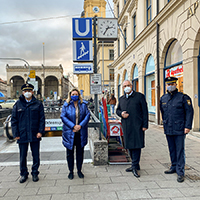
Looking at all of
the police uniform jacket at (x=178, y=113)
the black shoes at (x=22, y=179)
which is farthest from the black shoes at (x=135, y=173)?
the black shoes at (x=22, y=179)

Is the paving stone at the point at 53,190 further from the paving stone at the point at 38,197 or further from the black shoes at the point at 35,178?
the black shoes at the point at 35,178

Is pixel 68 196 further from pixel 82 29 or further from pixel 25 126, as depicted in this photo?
pixel 82 29

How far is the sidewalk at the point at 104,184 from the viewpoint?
3.21 m

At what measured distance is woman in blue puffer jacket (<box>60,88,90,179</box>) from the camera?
12.6ft

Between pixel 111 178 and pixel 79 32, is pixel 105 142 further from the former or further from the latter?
pixel 79 32

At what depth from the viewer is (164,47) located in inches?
412

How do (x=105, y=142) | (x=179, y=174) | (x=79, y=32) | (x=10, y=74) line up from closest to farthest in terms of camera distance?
(x=179, y=174) → (x=105, y=142) → (x=79, y=32) → (x=10, y=74)

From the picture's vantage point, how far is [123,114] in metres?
4.08

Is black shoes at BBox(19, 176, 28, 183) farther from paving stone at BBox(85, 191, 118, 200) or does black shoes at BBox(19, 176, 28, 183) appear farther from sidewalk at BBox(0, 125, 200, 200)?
paving stone at BBox(85, 191, 118, 200)

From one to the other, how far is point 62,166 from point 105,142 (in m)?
1.17

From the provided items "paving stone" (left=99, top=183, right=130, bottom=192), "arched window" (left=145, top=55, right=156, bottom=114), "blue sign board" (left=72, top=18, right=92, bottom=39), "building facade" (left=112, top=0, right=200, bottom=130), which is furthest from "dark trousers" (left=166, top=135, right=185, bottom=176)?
"arched window" (left=145, top=55, right=156, bottom=114)

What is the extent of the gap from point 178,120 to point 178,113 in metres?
0.14

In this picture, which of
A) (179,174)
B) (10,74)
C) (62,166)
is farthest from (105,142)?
(10,74)

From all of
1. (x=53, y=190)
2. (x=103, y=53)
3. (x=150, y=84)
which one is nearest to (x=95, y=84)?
(x=53, y=190)
